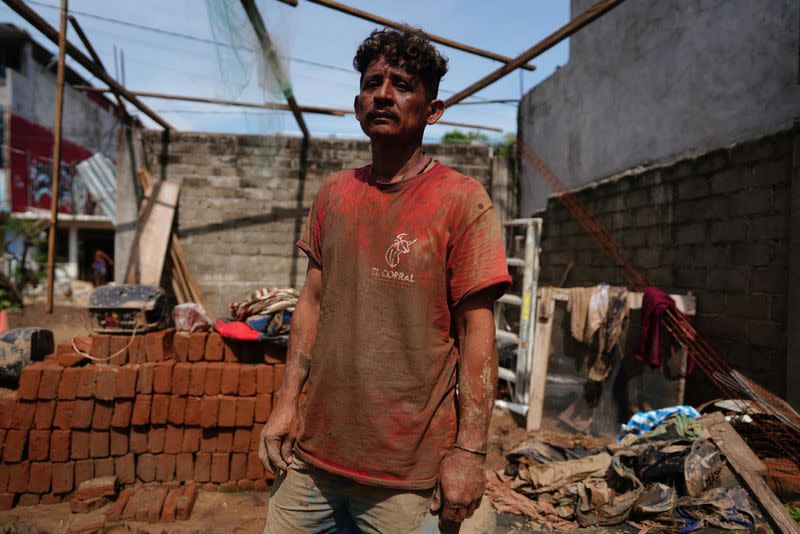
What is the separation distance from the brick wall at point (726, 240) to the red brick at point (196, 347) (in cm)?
432

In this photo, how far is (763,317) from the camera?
157 inches

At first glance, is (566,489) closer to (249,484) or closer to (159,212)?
(249,484)

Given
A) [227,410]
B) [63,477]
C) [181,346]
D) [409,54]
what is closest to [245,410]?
[227,410]

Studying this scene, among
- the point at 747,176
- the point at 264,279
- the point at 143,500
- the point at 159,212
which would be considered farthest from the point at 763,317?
the point at 159,212

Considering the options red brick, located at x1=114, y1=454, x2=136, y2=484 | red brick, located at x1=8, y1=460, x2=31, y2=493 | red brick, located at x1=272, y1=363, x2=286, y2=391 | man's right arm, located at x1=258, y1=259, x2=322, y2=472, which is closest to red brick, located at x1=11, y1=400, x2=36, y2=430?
red brick, located at x1=8, y1=460, x2=31, y2=493

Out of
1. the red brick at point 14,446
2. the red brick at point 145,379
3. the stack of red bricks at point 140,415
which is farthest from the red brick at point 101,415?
the red brick at point 14,446

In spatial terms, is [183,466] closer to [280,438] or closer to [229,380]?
[229,380]

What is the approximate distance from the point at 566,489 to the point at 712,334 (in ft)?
6.96

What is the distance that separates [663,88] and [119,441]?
632 centimetres

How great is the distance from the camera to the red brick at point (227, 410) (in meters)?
3.85

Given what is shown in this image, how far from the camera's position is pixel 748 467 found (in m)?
3.28

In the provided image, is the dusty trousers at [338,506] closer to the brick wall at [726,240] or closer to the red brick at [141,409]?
the red brick at [141,409]

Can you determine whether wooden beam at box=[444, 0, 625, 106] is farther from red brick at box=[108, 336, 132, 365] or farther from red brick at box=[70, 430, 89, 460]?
red brick at box=[70, 430, 89, 460]

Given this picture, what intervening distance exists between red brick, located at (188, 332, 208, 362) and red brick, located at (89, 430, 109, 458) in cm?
85
